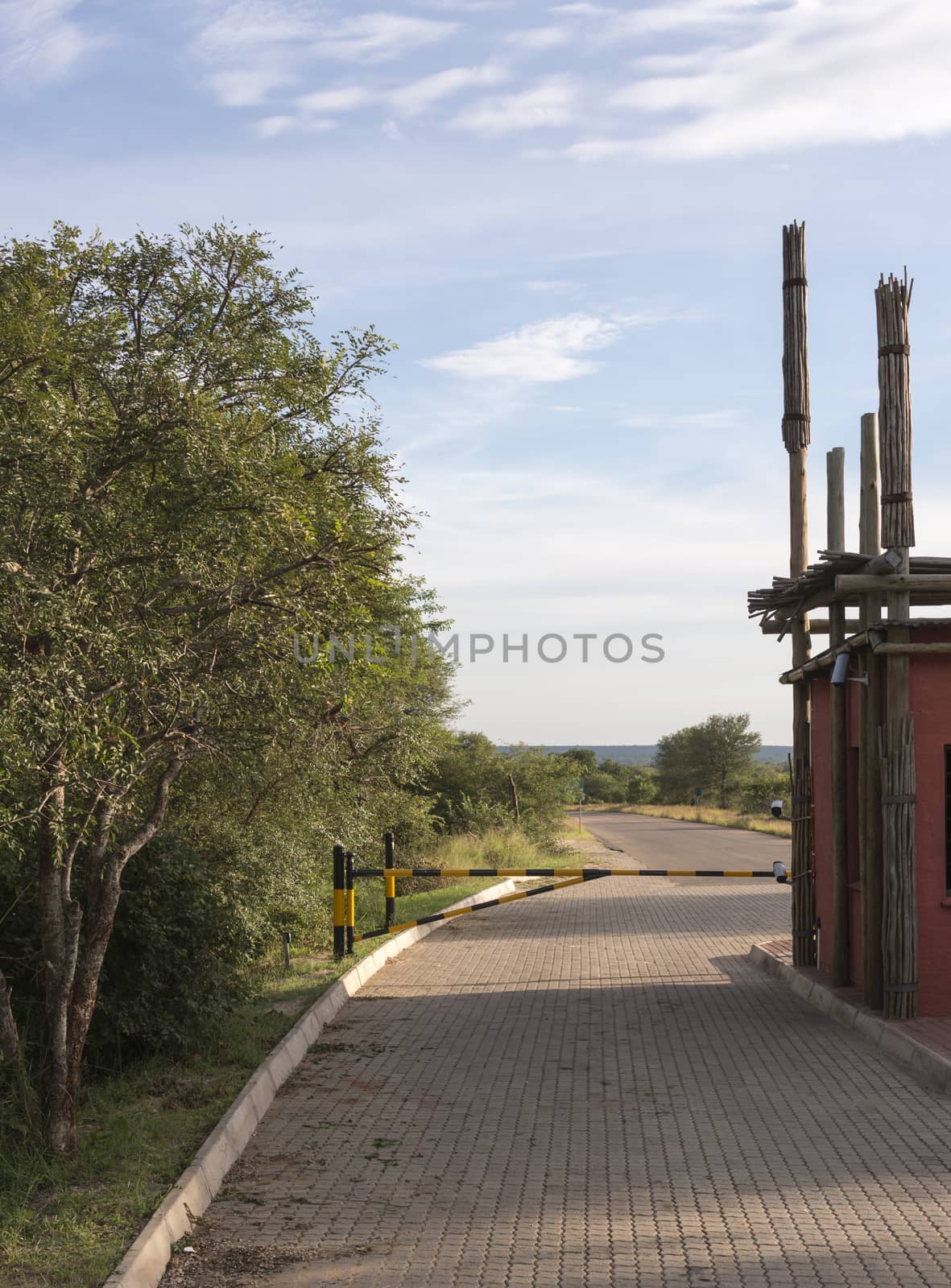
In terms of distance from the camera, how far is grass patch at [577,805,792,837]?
47219 millimetres

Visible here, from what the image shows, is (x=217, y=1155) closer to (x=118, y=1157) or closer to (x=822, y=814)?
(x=118, y=1157)

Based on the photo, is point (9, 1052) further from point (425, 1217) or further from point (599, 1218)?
point (599, 1218)

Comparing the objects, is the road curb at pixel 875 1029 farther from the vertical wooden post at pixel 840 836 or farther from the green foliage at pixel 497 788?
the green foliage at pixel 497 788

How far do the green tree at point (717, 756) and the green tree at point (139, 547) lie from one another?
84.6 metres

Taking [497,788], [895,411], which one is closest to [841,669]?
[895,411]

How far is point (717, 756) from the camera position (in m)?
92.4

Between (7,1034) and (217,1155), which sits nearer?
(7,1034)

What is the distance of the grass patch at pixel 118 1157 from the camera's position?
5.52 metres

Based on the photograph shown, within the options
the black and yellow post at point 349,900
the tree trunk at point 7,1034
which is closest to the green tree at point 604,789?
the black and yellow post at point 349,900

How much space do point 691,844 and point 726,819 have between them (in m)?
18.8

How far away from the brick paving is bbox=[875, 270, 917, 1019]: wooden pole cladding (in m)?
0.79

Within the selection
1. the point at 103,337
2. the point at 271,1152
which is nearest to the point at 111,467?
the point at 103,337

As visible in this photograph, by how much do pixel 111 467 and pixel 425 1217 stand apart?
412 cm

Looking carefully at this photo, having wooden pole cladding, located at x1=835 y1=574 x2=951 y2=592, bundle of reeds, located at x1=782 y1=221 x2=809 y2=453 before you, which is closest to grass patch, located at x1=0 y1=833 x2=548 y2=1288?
wooden pole cladding, located at x1=835 y1=574 x2=951 y2=592
